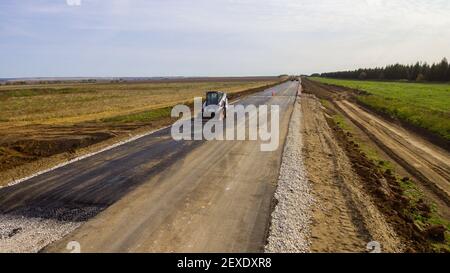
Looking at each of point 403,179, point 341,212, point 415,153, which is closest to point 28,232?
point 341,212

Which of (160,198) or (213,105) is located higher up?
(213,105)

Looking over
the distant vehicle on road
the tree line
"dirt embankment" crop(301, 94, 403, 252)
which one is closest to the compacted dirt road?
"dirt embankment" crop(301, 94, 403, 252)

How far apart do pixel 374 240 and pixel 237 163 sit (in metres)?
6.75

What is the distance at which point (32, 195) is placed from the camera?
33.8 ft

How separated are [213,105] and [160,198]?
1607cm

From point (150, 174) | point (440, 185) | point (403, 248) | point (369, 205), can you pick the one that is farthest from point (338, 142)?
point (403, 248)

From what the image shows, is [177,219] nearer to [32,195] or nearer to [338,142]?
[32,195]

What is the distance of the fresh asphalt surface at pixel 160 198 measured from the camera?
769 centimetres

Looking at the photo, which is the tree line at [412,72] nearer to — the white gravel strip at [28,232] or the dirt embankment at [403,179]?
the dirt embankment at [403,179]

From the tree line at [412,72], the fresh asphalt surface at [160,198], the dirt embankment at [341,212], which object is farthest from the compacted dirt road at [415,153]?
the tree line at [412,72]

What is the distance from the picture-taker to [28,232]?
8055mm

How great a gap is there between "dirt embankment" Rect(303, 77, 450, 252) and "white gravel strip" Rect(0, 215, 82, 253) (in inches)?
282

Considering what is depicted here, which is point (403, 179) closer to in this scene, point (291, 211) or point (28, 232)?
point (291, 211)

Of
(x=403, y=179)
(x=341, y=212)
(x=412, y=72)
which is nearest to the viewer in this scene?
(x=341, y=212)
